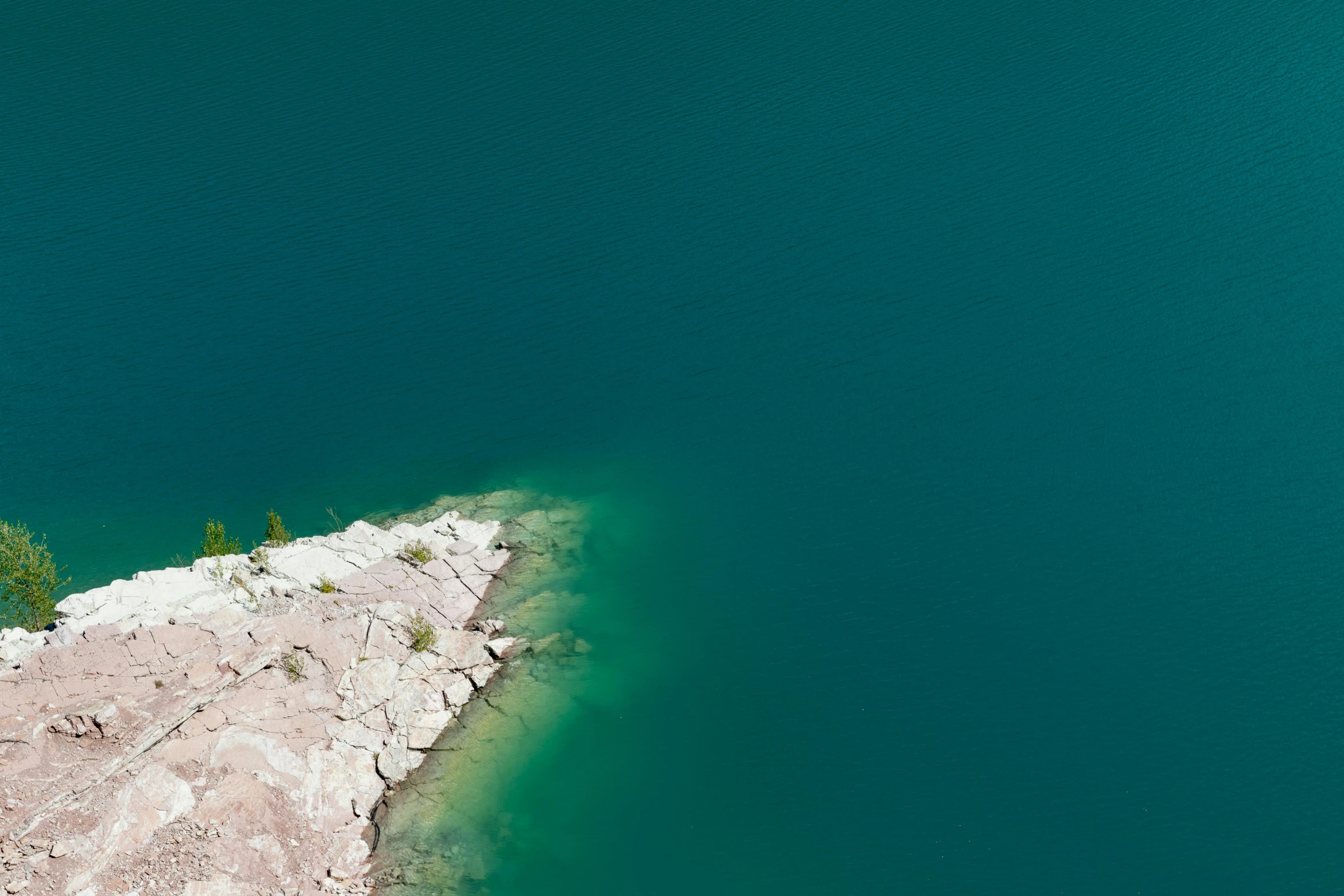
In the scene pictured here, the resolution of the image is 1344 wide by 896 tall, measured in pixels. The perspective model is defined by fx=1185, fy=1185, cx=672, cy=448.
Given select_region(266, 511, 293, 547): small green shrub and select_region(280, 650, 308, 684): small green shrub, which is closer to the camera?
select_region(280, 650, 308, 684): small green shrub

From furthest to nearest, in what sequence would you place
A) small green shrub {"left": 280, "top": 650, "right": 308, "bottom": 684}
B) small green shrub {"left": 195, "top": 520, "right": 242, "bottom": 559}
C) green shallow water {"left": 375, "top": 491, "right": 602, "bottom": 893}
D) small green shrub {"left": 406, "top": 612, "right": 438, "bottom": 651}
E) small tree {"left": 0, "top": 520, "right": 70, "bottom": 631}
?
small green shrub {"left": 195, "top": 520, "right": 242, "bottom": 559}
small tree {"left": 0, "top": 520, "right": 70, "bottom": 631}
small green shrub {"left": 406, "top": 612, "right": 438, "bottom": 651}
small green shrub {"left": 280, "top": 650, "right": 308, "bottom": 684}
green shallow water {"left": 375, "top": 491, "right": 602, "bottom": 893}

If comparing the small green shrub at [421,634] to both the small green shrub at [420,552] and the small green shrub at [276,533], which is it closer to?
the small green shrub at [420,552]

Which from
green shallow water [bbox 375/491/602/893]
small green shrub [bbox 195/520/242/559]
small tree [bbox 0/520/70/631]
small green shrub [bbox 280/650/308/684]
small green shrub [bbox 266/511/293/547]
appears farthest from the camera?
small green shrub [bbox 266/511/293/547]

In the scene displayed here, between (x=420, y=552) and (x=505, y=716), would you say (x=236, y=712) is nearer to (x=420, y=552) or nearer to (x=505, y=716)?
(x=505, y=716)

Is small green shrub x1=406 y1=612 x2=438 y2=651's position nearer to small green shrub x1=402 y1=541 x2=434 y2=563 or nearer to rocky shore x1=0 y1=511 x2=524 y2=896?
rocky shore x1=0 y1=511 x2=524 y2=896

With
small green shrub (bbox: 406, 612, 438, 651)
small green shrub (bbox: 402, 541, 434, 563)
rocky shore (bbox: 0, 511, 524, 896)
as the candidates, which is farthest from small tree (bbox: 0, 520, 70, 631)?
small green shrub (bbox: 406, 612, 438, 651)

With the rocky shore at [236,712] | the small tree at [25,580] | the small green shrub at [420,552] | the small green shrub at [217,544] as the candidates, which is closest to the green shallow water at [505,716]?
the rocky shore at [236,712]

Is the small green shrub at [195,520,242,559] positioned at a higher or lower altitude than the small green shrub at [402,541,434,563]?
higher
